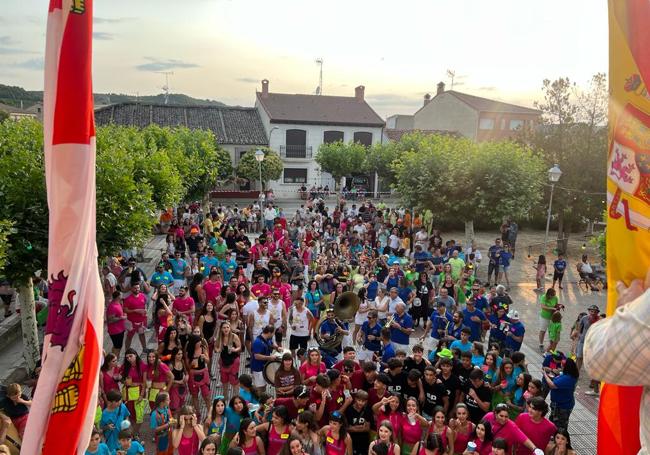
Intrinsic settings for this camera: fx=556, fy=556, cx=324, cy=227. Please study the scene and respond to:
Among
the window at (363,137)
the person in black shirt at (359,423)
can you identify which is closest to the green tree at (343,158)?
the window at (363,137)

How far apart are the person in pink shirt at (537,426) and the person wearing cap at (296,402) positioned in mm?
2636

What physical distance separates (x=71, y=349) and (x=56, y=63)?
55.4 inches

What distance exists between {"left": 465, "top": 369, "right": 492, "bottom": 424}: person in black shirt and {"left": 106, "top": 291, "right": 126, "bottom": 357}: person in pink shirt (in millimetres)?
6173

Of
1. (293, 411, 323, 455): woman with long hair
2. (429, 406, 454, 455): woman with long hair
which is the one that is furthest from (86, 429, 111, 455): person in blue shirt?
(429, 406, 454, 455): woman with long hair

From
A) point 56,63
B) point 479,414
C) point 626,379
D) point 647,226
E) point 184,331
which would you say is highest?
point 56,63

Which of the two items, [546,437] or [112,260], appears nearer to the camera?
[546,437]

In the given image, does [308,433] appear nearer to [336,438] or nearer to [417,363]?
[336,438]

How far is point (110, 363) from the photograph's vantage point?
7469mm

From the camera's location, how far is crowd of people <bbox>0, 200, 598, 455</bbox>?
6383mm

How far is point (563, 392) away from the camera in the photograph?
24.7 feet

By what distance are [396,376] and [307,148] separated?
121 ft

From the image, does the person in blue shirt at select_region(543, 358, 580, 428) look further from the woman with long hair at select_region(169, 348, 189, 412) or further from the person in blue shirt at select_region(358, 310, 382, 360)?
the woman with long hair at select_region(169, 348, 189, 412)

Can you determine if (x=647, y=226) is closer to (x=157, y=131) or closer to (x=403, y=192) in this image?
(x=403, y=192)

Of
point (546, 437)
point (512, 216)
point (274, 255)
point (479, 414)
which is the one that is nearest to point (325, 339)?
point (479, 414)
